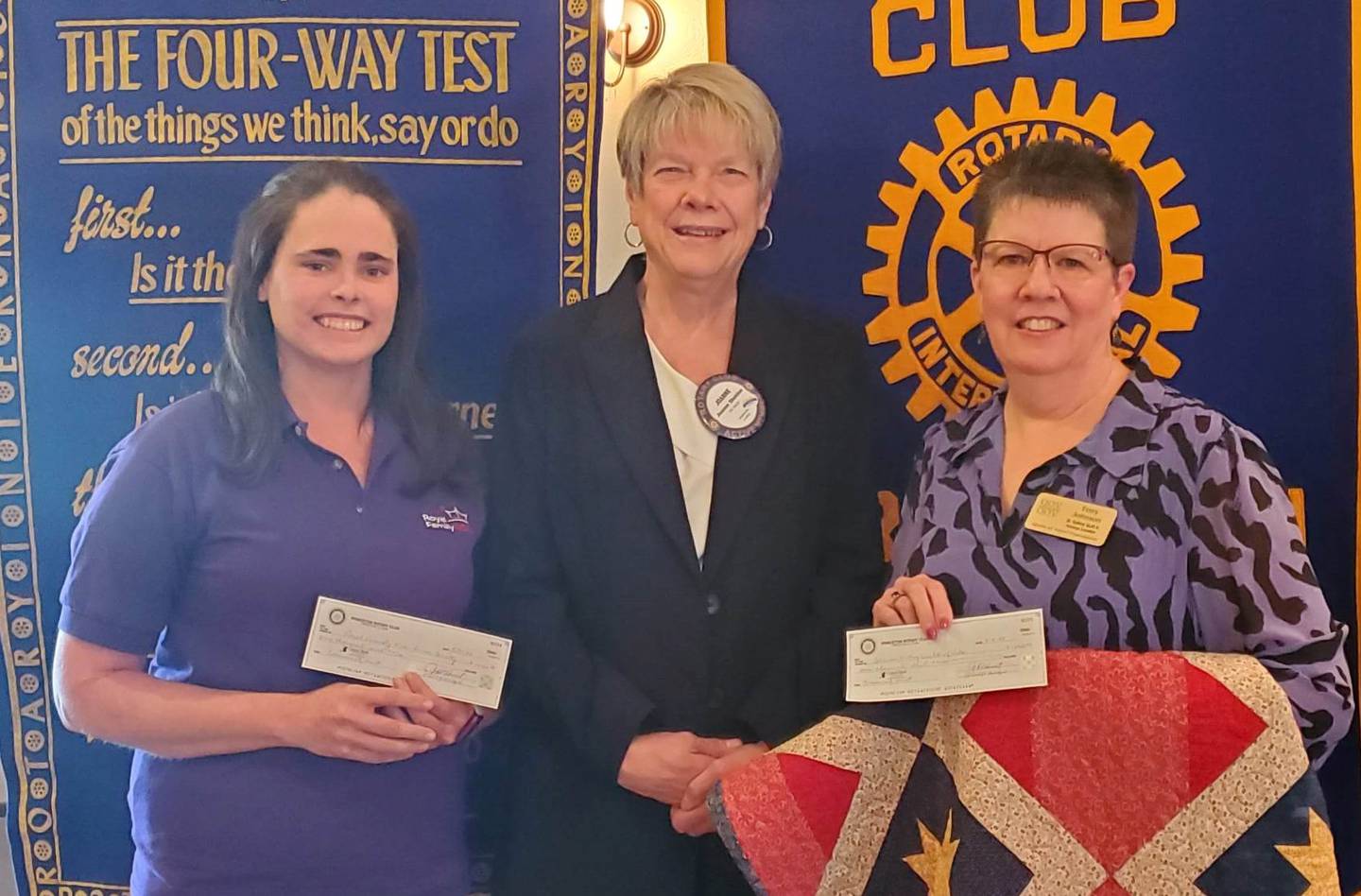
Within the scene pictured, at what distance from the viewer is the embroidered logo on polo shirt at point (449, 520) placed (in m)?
1.79

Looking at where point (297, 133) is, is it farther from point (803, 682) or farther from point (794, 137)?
point (803, 682)

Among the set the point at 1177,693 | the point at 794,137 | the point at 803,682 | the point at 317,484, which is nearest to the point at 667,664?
the point at 803,682

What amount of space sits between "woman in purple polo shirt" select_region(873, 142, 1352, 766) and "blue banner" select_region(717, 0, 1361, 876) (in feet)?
1.49

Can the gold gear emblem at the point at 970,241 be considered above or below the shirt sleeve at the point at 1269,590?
above

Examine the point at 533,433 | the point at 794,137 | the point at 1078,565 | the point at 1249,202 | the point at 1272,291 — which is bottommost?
the point at 1078,565

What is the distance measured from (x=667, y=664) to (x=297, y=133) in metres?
1.26

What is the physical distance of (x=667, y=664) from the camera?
5.67ft

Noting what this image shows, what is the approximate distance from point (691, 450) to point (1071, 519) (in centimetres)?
58

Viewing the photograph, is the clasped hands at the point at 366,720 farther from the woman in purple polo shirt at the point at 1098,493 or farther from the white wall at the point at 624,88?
the white wall at the point at 624,88

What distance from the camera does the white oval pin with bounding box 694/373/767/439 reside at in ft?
5.70

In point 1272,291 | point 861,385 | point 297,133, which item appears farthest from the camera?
point 297,133

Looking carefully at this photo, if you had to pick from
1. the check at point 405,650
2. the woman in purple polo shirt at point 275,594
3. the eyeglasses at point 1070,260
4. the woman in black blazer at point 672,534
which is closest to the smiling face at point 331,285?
the woman in purple polo shirt at point 275,594

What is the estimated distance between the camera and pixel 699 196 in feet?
5.59

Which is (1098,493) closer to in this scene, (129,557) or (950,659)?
(950,659)
